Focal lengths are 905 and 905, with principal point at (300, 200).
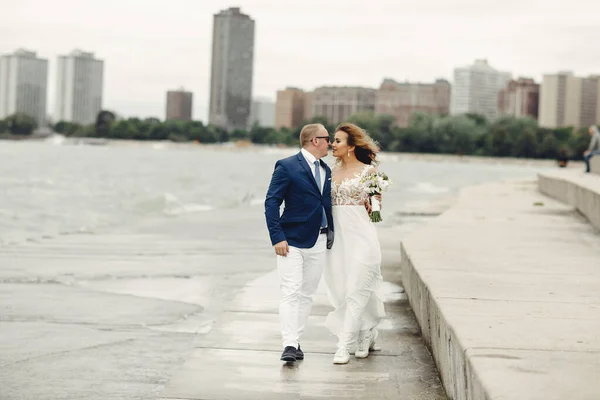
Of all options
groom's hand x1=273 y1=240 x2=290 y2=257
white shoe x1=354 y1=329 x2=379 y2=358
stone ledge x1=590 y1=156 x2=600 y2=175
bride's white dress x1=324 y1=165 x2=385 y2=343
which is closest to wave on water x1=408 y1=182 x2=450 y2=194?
stone ledge x1=590 y1=156 x2=600 y2=175

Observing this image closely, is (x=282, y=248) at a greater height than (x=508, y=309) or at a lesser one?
greater

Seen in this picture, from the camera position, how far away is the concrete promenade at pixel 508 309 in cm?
496

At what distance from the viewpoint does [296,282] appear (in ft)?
23.0

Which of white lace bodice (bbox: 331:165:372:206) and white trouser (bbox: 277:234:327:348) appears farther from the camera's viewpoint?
white lace bodice (bbox: 331:165:372:206)

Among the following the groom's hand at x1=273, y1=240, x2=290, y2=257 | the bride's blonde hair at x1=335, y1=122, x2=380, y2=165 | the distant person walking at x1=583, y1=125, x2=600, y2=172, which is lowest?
the groom's hand at x1=273, y1=240, x2=290, y2=257

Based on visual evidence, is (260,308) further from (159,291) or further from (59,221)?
(59,221)

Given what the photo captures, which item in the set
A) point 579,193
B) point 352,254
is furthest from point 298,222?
point 579,193

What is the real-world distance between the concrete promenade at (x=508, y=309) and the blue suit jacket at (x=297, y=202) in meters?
1.16

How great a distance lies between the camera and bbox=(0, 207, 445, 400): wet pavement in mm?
6645

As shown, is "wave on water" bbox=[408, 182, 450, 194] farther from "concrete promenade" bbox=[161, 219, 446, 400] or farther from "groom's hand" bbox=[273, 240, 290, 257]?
"groom's hand" bbox=[273, 240, 290, 257]

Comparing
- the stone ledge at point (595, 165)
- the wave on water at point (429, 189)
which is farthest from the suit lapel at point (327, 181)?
the wave on water at point (429, 189)

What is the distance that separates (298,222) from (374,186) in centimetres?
66

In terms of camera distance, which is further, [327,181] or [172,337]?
[172,337]

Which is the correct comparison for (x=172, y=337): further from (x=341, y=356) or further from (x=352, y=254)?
(x=352, y=254)
